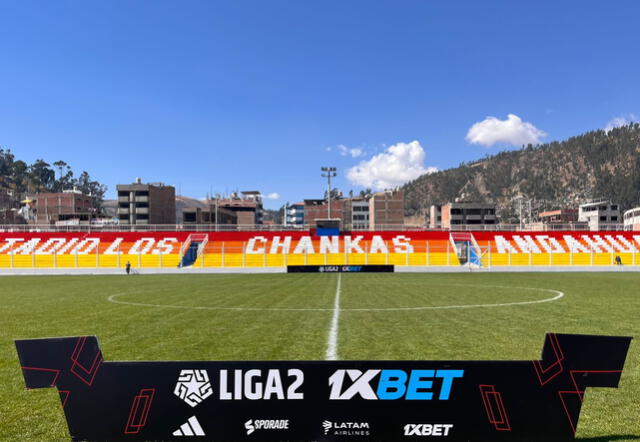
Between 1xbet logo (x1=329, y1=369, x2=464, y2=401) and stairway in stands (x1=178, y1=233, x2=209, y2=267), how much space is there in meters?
50.7

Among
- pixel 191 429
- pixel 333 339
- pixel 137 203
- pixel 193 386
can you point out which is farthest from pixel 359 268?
pixel 137 203

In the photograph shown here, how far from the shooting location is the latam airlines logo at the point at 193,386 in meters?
4.42

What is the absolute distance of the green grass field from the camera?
659 centimetres

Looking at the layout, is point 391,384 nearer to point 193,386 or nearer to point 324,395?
point 324,395

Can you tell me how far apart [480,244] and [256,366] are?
2394 inches

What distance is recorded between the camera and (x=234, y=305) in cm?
1859

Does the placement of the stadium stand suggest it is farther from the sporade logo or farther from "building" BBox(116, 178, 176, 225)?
"building" BBox(116, 178, 176, 225)

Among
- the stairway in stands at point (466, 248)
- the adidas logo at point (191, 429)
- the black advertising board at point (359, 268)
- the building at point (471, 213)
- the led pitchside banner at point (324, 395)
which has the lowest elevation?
the black advertising board at point (359, 268)

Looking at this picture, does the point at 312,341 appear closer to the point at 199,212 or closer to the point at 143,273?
the point at 143,273

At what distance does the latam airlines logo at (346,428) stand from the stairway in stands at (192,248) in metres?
50.5

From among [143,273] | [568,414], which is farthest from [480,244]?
[568,414]

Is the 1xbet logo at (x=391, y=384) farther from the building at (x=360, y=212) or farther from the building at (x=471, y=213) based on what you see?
the building at (x=360, y=212)

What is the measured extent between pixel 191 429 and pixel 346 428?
64.1 inches

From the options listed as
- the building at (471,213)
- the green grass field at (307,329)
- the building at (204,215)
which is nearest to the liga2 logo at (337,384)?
the green grass field at (307,329)
